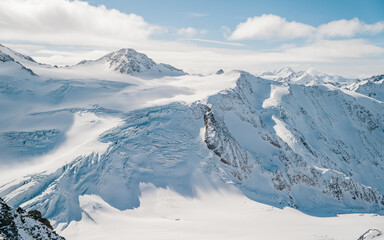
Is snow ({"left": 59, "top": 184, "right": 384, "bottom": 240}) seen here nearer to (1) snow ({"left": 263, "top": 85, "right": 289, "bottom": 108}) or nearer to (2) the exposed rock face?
(2) the exposed rock face

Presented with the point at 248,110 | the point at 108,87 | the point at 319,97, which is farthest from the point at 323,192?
the point at 319,97

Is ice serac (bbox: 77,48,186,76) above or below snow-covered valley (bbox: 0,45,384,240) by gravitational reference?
above

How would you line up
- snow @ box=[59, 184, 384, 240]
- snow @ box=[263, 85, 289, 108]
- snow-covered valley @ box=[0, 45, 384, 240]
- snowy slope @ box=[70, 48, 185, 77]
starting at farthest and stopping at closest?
snowy slope @ box=[70, 48, 185, 77]
snow @ box=[263, 85, 289, 108]
snow-covered valley @ box=[0, 45, 384, 240]
snow @ box=[59, 184, 384, 240]

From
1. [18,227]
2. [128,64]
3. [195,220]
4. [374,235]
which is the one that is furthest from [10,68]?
[374,235]

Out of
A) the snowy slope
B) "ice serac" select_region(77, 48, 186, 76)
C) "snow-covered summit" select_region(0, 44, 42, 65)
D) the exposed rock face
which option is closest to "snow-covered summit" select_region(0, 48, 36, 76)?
"snow-covered summit" select_region(0, 44, 42, 65)

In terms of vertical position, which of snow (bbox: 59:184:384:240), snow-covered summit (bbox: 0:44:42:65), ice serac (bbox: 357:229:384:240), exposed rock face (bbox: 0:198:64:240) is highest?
snow-covered summit (bbox: 0:44:42:65)

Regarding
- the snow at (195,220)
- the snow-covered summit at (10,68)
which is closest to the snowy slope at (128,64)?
the snow-covered summit at (10,68)

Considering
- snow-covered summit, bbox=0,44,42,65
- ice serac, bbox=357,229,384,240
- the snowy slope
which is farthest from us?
the snowy slope
